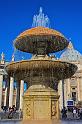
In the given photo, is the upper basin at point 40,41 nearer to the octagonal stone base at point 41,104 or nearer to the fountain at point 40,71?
the fountain at point 40,71

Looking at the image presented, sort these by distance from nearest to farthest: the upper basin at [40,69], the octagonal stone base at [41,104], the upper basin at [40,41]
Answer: the upper basin at [40,69]
the octagonal stone base at [41,104]
the upper basin at [40,41]

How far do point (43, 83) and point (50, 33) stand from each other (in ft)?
9.32

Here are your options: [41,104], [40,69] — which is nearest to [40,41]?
[40,69]

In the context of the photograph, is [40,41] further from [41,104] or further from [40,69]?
[41,104]

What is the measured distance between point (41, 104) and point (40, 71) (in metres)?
1.80

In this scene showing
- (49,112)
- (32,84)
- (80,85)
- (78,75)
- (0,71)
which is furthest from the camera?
(80,85)

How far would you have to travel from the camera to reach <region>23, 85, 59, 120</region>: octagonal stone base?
14.4m

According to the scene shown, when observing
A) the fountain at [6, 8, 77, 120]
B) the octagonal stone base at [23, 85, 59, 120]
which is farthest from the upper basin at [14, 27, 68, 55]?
the octagonal stone base at [23, 85, 59, 120]

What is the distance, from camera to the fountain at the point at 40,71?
1435cm

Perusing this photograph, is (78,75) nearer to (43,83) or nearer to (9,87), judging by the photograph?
(9,87)

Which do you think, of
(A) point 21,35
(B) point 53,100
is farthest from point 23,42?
(B) point 53,100

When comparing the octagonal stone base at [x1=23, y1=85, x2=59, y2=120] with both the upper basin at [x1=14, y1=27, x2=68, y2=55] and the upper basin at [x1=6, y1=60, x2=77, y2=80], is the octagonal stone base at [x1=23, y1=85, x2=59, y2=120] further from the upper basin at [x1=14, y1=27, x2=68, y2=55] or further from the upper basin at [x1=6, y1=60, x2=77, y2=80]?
the upper basin at [x1=14, y1=27, x2=68, y2=55]

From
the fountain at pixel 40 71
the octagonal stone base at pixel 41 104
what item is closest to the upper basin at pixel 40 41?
the fountain at pixel 40 71

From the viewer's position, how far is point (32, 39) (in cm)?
1517
